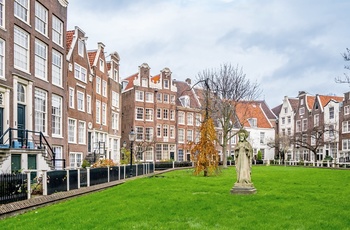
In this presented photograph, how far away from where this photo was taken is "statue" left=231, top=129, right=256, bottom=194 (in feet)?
48.3

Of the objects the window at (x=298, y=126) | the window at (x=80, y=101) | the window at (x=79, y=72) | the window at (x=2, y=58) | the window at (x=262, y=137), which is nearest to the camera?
the window at (x=2, y=58)

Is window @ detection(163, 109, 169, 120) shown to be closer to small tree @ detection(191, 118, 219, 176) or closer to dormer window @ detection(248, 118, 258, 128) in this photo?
dormer window @ detection(248, 118, 258, 128)

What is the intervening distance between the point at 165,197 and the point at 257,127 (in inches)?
2716

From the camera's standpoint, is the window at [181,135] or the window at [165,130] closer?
the window at [165,130]

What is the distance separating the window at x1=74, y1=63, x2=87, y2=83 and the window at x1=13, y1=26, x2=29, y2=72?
401 inches

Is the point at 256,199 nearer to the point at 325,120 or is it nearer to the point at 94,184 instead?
the point at 94,184

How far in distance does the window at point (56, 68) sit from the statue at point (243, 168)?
18057 millimetres

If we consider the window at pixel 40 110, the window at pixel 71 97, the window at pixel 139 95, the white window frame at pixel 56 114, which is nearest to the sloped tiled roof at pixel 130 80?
the window at pixel 139 95

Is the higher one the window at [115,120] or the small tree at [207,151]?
the window at [115,120]

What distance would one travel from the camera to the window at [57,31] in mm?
29047

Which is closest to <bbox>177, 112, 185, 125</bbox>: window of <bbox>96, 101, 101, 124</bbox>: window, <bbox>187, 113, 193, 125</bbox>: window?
<bbox>187, 113, 193, 125</bbox>: window

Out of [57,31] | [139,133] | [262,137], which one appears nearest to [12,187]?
[57,31]

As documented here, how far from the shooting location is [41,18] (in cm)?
2711

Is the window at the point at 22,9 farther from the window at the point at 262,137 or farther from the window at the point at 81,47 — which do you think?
the window at the point at 262,137
